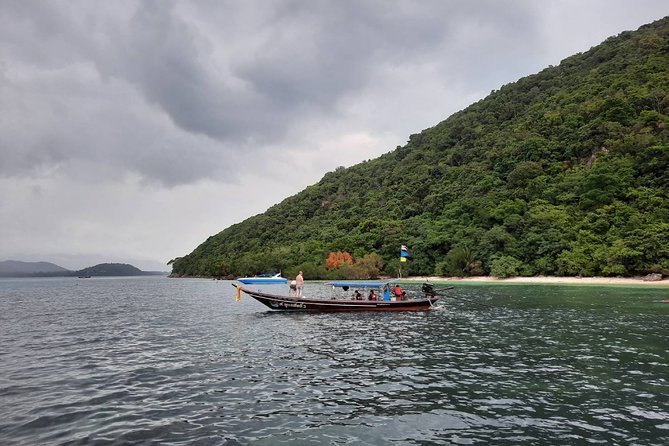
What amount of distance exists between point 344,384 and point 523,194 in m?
104

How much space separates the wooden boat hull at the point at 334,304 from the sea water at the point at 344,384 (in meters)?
9.03

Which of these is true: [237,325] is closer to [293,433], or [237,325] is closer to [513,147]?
[293,433]

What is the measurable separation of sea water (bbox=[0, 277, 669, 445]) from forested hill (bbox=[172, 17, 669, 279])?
58082mm

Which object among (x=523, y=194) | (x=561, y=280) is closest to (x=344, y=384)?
(x=561, y=280)

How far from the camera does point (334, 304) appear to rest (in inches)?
1604

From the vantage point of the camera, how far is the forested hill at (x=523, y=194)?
272 feet

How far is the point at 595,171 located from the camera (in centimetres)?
9138

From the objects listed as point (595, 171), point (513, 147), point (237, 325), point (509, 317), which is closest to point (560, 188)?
point (595, 171)

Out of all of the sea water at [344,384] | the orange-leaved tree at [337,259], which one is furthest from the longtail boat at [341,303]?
the orange-leaved tree at [337,259]

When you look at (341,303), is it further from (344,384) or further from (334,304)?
(344,384)

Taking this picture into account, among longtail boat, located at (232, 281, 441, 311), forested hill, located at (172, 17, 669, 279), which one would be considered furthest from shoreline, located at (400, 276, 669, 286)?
longtail boat, located at (232, 281, 441, 311)

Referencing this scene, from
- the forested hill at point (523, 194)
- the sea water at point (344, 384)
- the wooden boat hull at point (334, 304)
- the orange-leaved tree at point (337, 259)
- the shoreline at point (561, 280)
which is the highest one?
the forested hill at point (523, 194)

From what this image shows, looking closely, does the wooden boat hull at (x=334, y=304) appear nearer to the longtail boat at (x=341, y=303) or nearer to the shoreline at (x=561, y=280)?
the longtail boat at (x=341, y=303)

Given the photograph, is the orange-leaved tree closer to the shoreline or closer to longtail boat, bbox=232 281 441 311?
the shoreline
